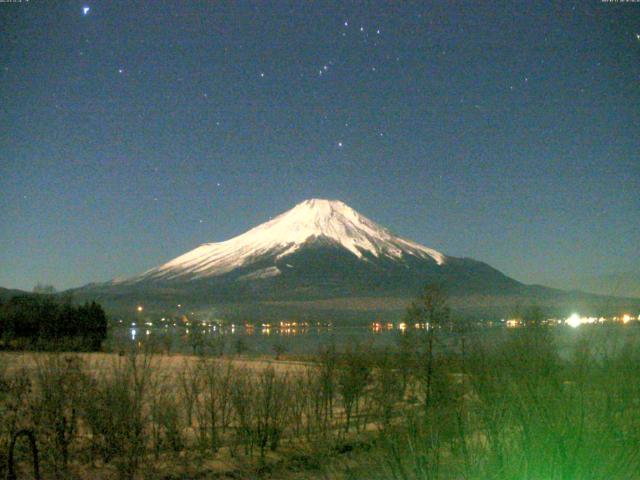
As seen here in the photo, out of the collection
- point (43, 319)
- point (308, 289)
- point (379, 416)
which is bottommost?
point (379, 416)

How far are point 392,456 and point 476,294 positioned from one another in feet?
575

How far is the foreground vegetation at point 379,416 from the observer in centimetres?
416

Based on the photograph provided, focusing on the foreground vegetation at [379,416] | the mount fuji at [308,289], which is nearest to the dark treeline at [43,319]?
the foreground vegetation at [379,416]

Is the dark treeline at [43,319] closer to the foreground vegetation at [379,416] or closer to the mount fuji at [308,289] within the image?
the foreground vegetation at [379,416]

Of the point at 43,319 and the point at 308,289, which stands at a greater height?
the point at 308,289

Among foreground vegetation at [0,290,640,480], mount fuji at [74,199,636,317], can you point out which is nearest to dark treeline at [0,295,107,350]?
foreground vegetation at [0,290,640,480]

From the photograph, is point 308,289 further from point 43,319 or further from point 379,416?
point 379,416

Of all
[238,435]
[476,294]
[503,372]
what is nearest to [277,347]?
[238,435]

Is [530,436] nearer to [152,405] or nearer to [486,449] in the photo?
[486,449]

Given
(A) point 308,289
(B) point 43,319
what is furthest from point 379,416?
(A) point 308,289

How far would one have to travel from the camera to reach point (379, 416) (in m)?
11.3

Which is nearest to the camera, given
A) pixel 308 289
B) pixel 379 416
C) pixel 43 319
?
pixel 379 416

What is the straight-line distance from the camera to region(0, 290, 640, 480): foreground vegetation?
416 centimetres

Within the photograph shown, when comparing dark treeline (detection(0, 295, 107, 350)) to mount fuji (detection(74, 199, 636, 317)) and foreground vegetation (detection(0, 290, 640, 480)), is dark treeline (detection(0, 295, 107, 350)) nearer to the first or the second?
foreground vegetation (detection(0, 290, 640, 480))
